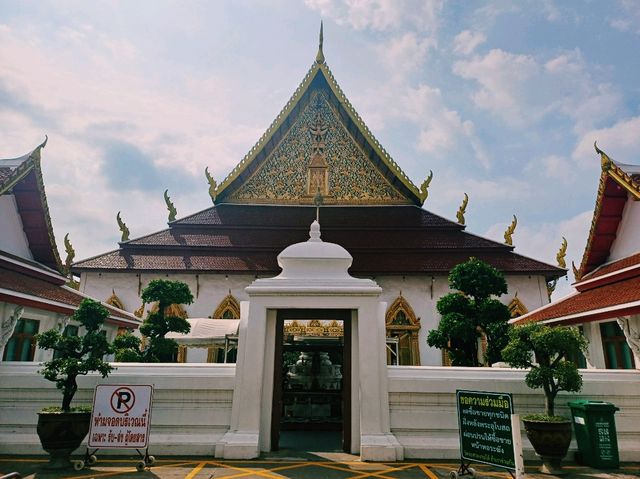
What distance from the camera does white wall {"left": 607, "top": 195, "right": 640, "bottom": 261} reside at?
8.62 meters

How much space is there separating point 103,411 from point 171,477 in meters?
1.13

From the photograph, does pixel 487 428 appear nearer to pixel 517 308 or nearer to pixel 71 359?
pixel 71 359

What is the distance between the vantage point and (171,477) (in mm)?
4617

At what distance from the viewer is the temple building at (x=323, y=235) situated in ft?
44.8

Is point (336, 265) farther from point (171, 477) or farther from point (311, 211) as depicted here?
point (311, 211)

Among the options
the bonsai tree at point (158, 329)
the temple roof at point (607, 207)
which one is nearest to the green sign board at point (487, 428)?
the temple roof at point (607, 207)

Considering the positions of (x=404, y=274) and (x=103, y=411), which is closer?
(x=103, y=411)

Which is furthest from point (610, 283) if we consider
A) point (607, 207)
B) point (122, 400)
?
point (122, 400)

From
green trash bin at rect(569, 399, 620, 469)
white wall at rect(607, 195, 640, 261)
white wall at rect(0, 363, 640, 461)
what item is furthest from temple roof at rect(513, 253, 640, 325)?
green trash bin at rect(569, 399, 620, 469)

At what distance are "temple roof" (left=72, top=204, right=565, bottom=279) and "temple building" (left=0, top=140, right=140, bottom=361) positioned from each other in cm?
468

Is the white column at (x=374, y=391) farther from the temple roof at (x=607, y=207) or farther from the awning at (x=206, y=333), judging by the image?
the temple roof at (x=607, y=207)

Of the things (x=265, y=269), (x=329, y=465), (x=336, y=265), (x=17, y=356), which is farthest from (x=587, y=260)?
(x=17, y=356)

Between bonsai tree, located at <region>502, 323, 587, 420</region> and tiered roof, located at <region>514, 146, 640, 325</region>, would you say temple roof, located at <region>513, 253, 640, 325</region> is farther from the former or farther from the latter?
bonsai tree, located at <region>502, 323, 587, 420</region>

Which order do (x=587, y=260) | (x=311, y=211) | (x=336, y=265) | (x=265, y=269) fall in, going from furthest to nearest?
(x=311, y=211) → (x=265, y=269) → (x=587, y=260) → (x=336, y=265)
